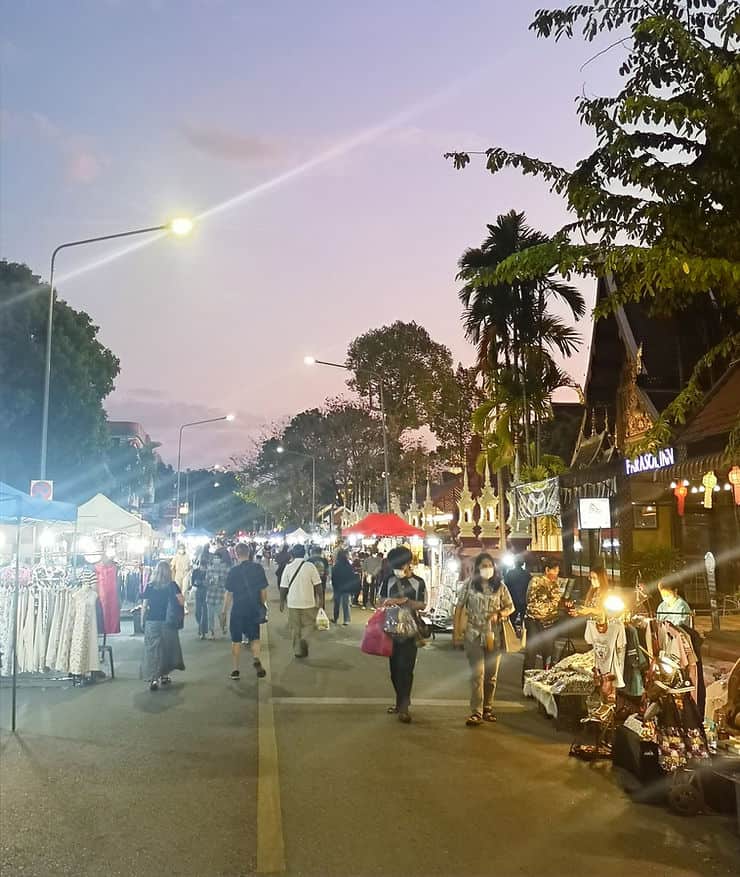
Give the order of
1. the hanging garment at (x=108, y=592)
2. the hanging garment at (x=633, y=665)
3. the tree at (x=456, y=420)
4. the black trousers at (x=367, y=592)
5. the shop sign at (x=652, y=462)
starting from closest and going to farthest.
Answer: the hanging garment at (x=633, y=665) → the shop sign at (x=652, y=462) → the hanging garment at (x=108, y=592) → the black trousers at (x=367, y=592) → the tree at (x=456, y=420)

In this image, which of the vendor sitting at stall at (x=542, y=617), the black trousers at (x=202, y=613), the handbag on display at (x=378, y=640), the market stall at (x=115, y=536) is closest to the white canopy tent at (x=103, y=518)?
the market stall at (x=115, y=536)

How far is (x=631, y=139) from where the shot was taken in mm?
7504

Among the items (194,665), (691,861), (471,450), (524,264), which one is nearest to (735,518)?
(194,665)

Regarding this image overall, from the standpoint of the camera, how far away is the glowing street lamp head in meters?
15.4

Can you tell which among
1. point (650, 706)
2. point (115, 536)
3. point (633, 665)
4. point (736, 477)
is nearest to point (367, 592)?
point (115, 536)

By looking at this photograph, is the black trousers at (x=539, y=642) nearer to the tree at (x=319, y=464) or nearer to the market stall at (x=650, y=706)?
the market stall at (x=650, y=706)

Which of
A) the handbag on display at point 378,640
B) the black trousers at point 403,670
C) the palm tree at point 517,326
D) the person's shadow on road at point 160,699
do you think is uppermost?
the palm tree at point 517,326

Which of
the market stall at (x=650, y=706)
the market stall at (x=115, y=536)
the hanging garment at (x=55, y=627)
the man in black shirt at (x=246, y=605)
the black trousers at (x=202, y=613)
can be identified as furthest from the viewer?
the market stall at (x=115, y=536)

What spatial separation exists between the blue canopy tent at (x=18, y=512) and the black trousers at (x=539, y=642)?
253 inches

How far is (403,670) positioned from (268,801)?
10.5 feet

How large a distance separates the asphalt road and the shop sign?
4850 mm

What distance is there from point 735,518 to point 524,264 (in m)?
15.2

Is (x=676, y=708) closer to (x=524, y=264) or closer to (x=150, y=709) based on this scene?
(x=524, y=264)

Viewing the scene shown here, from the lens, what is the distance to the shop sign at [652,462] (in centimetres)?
1228
